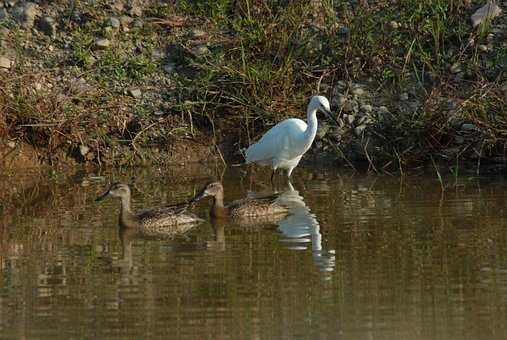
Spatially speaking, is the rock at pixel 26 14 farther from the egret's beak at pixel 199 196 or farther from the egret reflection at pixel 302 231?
the egret's beak at pixel 199 196

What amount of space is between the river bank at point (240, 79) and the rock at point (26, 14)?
0.02 meters

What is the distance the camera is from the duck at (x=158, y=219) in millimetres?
12859

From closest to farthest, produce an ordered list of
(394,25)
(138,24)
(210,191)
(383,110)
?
1. (210,191)
2. (383,110)
3. (394,25)
4. (138,24)

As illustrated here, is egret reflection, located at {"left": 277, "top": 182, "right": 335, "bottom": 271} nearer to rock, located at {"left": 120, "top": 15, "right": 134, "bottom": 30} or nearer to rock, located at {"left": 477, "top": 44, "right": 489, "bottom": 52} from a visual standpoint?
rock, located at {"left": 477, "top": 44, "right": 489, "bottom": 52}

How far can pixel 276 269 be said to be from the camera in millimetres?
10609

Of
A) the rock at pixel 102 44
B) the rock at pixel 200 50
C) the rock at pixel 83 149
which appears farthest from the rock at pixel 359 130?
the rock at pixel 102 44

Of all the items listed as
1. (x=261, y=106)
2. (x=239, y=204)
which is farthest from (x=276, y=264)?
(x=261, y=106)

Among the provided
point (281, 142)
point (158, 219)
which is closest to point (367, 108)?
point (281, 142)

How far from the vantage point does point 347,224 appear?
12758 millimetres

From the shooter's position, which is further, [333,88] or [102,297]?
[333,88]

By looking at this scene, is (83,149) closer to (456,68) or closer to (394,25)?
(394,25)

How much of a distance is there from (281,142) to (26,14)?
16.8 feet

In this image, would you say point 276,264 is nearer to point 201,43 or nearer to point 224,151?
point 224,151

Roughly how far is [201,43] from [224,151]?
1849mm
